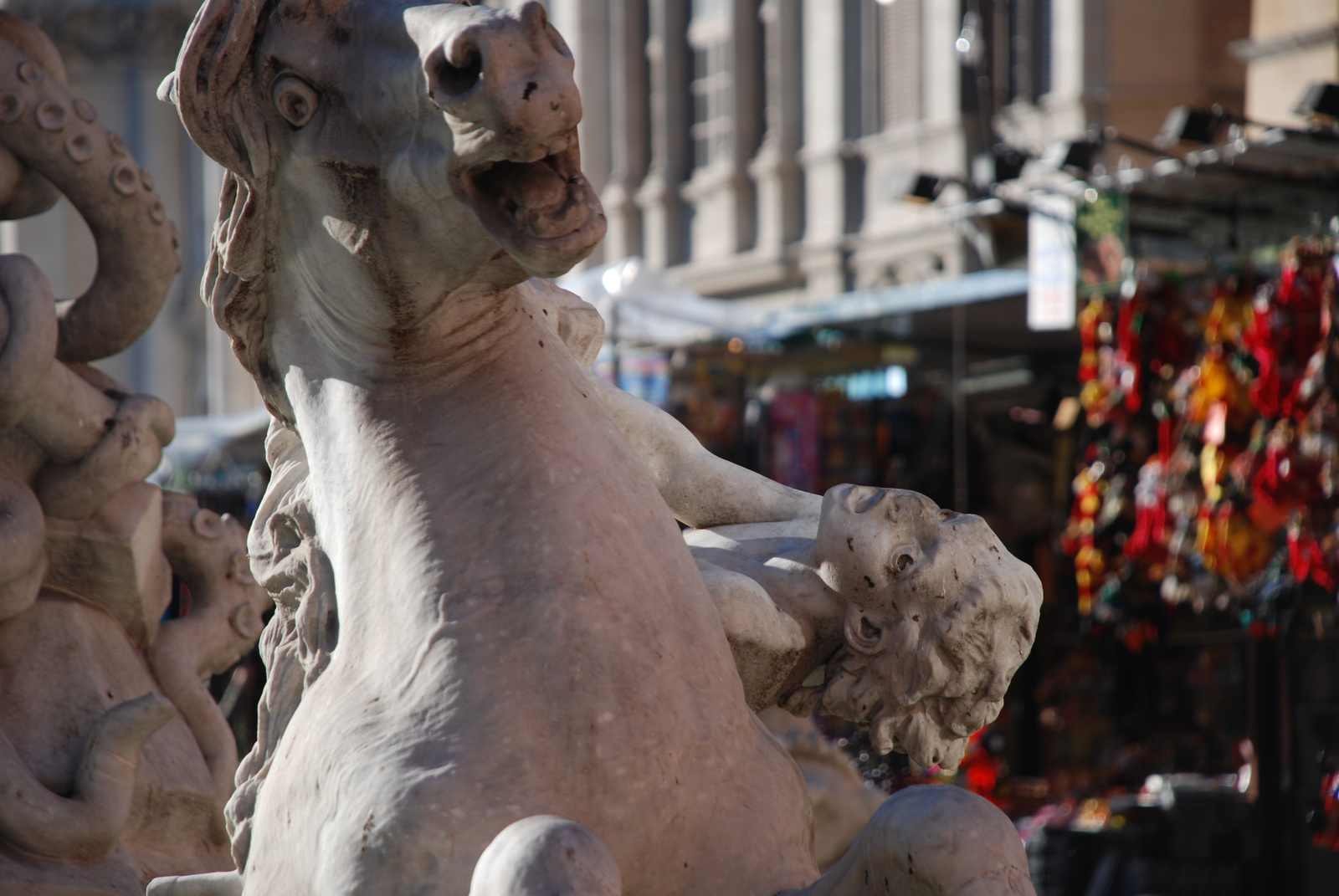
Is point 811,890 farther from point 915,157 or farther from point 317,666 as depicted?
point 915,157

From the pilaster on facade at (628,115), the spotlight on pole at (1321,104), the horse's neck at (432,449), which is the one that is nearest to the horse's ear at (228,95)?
the horse's neck at (432,449)

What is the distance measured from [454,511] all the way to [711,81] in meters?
16.2

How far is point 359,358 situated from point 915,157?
13.4 m

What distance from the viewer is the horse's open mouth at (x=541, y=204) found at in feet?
3.99

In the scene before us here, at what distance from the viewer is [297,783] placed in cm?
138

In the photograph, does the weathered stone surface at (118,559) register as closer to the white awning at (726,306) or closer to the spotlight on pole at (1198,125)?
the spotlight on pole at (1198,125)

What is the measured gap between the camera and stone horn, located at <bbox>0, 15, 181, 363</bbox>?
8.17 feet

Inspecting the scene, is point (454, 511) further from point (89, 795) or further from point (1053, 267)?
point (1053, 267)

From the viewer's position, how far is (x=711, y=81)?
56.2ft

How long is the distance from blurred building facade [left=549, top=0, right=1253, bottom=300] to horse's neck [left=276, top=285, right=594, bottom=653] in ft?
30.1

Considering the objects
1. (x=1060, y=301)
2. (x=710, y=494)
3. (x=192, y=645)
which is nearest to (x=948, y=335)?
(x=1060, y=301)

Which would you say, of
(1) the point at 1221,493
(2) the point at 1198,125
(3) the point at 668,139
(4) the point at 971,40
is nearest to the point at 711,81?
(3) the point at 668,139

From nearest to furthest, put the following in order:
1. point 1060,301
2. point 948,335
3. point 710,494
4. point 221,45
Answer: point 221,45, point 710,494, point 1060,301, point 948,335

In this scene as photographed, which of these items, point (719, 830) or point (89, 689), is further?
point (89, 689)
